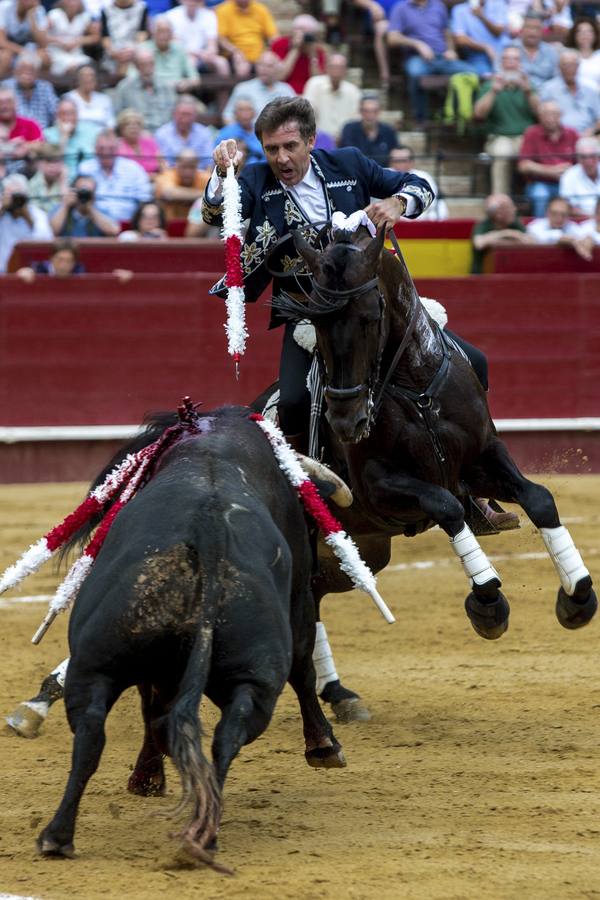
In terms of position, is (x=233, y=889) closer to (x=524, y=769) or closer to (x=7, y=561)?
(x=524, y=769)

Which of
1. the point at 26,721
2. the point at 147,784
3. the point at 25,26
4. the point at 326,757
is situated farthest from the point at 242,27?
the point at 147,784

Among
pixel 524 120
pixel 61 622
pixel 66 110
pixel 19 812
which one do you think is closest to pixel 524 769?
pixel 19 812

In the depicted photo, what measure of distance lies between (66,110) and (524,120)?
143 inches

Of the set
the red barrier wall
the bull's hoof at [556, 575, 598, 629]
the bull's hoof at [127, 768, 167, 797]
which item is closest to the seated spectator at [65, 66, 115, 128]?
the red barrier wall

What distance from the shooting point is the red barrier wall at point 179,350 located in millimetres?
10375

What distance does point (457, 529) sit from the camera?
16.1 ft

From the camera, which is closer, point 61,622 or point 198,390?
point 61,622

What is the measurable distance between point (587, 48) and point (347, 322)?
9.49 metres

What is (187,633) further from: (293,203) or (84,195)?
(84,195)

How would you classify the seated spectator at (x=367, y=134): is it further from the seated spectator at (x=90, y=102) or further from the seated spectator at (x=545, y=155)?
the seated spectator at (x=90, y=102)

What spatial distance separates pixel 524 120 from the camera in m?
12.2

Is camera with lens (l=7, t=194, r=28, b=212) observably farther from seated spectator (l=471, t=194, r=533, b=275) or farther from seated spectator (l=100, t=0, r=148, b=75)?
seated spectator (l=471, t=194, r=533, b=275)

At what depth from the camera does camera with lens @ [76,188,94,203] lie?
10.3 meters

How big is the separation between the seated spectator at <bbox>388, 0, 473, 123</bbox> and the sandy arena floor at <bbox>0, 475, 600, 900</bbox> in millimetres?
6387
